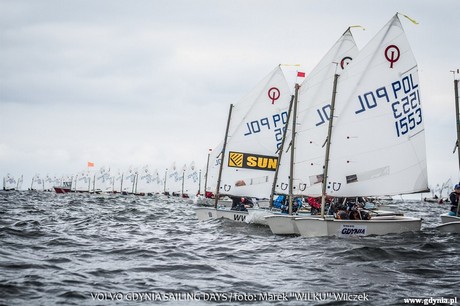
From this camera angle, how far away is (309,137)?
25.7 metres

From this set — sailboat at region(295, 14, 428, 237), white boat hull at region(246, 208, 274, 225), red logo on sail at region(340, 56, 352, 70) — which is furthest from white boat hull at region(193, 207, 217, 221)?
red logo on sail at region(340, 56, 352, 70)

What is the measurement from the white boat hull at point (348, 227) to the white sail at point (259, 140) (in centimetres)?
1161

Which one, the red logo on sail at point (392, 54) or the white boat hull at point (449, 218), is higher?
the red logo on sail at point (392, 54)

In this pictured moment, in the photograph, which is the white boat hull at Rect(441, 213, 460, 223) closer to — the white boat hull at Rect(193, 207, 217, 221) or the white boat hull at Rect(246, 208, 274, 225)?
the white boat hull at Rect(246, 208, 274, 225)

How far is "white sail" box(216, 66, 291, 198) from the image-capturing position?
33906 mm

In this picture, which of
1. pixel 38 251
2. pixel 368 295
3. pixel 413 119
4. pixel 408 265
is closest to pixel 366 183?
pixel 413 119

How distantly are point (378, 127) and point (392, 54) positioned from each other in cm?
372

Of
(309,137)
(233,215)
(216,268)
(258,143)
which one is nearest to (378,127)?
(309,137)

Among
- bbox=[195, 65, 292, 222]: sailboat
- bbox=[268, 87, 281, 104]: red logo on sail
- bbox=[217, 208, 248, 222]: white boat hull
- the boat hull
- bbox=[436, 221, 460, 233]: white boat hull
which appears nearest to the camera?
bbox=[436, 221, 460, 233]: white boat hull

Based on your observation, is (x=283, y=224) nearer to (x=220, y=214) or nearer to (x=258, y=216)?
(x=258, y=216)

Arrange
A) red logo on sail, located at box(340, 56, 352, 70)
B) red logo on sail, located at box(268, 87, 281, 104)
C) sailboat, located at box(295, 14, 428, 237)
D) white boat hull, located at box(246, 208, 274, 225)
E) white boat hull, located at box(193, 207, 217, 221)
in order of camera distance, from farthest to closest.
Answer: red logo on sail, located at box(268, 87, 281, 104)
white boat hull, located at box(193, 207, 217, 221)
white boat hull, located at box(246, 208, 274, 225)
red logo on sail, located at box(340, 56, 352, 70)
sailboat, located at box(295, 14, 428, 237)

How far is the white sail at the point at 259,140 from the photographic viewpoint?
33906mm

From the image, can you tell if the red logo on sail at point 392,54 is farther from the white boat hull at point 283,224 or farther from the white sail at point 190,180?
the white sail at point 190,180

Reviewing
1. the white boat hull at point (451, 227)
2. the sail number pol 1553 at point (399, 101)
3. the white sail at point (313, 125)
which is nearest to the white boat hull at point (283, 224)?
the white sail at point (313, 125)
